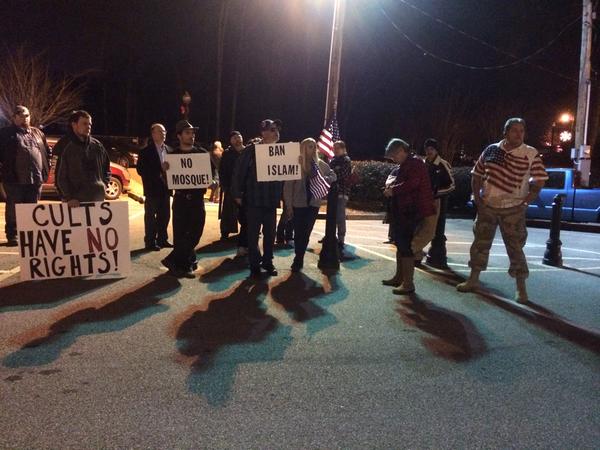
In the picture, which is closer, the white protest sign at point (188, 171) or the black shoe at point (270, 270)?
the white protest sign at point (188, 171)

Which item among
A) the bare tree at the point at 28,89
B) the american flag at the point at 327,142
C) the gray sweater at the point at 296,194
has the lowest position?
the gray sweater at the point at 296,194

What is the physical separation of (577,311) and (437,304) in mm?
1471

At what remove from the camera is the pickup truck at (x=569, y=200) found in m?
16.6

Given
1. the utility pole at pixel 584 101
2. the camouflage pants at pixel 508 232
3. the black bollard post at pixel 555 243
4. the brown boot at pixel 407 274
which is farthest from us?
the utility pole at pixel 584 101

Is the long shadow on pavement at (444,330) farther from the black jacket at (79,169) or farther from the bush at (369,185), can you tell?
the bush at (369,185)

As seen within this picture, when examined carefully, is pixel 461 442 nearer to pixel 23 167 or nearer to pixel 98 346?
pixel 98 346

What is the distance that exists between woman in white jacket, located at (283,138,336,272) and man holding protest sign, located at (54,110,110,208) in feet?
7.58

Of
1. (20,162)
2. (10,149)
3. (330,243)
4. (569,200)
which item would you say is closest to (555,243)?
(330,243)

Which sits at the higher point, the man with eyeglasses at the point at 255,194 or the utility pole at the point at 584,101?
the utility pole at the point at 584,101

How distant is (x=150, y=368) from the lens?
13.3 ft

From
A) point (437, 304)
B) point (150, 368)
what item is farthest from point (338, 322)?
point (150, 368)

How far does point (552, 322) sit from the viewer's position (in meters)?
5.45

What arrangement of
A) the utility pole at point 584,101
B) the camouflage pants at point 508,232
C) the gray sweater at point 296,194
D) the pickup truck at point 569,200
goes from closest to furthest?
the camouflage pants at point 508,232 → the gray sweater at point 296,194 → the pickup truck at point 569,200 → the utility pole at point 584,101

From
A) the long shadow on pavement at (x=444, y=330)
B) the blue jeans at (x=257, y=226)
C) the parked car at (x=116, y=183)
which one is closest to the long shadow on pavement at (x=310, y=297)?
the blue jeans at (x=257, y=226)
